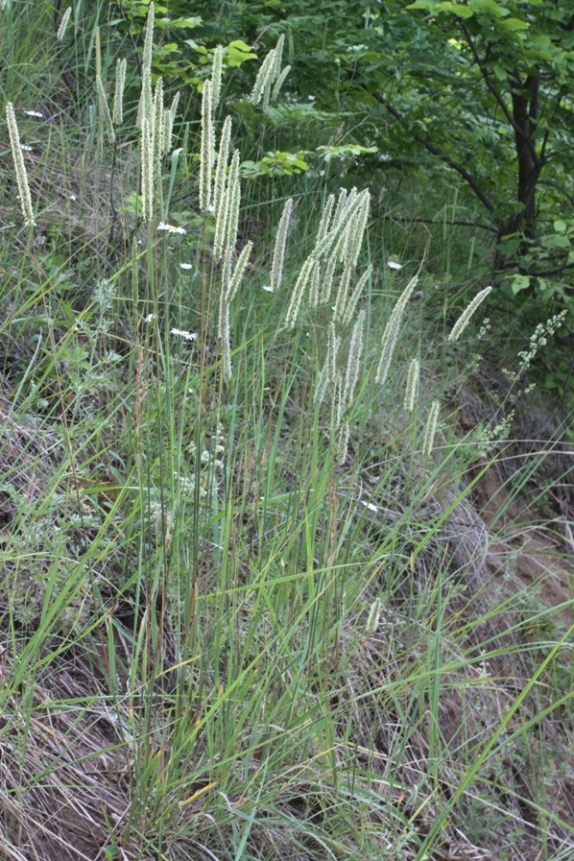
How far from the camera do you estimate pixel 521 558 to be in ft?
12.0

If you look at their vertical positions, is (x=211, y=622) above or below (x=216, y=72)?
below

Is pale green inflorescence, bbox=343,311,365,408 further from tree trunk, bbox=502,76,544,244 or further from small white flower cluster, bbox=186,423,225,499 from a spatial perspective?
tree trunk, bbox=502,76,544,244

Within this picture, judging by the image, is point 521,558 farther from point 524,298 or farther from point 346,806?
point 346,806

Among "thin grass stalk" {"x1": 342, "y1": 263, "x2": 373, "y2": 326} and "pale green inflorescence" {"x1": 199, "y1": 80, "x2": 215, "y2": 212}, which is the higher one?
"pale green inflorescence" {"x1": 199, "y1": 80, "x2": 215, "y2": 212}

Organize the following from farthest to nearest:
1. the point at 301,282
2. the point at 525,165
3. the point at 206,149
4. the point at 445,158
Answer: the point at 525,165 < the point at 445,158 < the point at 301,282 < the point at 206,149

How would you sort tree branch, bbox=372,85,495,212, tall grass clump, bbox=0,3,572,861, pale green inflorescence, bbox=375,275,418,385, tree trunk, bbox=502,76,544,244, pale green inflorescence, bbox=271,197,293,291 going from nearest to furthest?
1. tall grass clump, bbox=0,3,572,861
2. pale green inflorescence, bbox=271,197,293,291
3. pale green inflorescence, bbox=375,275,418,385
4. tree branch, bbox=372,85,495,212
5. tree trunk, bbox=502,76,544,244

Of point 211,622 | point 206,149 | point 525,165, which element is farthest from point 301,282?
point 525,165

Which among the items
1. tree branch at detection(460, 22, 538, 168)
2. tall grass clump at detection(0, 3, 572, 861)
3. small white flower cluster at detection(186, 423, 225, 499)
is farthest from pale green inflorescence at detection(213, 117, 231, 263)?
tree branch at detection(460, 22, 538, 168)

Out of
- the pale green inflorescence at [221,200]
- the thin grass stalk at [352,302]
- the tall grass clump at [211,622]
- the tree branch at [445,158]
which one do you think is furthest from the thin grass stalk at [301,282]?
the tree branch at [445,158]

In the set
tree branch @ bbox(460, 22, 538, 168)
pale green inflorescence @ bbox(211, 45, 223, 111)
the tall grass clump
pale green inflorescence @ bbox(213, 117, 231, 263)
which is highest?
pale green inflorescence @ bbox(211, 45, 223, 111)

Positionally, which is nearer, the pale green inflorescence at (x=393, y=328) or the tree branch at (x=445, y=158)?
the pale green inflorescence at (x=393, y=328)

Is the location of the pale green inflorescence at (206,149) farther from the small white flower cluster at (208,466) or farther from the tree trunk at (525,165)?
the tree trunk at (525,165)

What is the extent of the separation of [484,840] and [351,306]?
1.26m

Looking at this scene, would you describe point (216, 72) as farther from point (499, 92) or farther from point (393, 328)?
point (499, 92)
